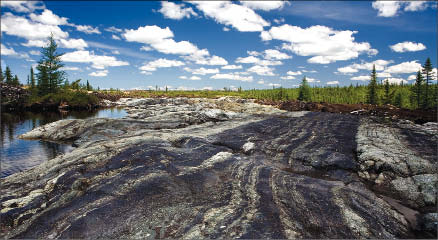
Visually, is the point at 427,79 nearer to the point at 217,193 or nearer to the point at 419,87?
the point at 419,87

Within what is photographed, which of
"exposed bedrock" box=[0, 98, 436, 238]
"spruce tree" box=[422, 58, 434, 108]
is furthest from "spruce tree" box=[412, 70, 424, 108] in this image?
"exposed bedrock" box=[0, 98, 436, 238]

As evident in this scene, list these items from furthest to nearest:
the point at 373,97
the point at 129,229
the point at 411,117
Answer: the point at 373,97
the point at 411,117
the point at 129,229

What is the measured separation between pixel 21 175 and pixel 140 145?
756cm

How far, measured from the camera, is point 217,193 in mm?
11117

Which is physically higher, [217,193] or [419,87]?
[419,87]

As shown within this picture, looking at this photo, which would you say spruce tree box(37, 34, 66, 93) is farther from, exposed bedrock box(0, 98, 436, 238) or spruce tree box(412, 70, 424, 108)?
spruce tree box(412, 70, 424, 108)

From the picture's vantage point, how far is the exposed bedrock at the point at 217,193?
347 inches

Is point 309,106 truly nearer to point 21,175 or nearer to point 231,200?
point 231,200

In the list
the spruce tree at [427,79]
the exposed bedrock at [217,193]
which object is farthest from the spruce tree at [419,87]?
the exposed bedrock at [217,193]

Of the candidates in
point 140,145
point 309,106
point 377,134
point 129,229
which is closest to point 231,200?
point 129,229

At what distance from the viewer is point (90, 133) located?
27922mm

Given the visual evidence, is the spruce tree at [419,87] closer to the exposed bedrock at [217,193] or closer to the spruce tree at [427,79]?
the spruce tree at [427,79]

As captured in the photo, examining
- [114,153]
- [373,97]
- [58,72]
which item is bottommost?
[114,153]

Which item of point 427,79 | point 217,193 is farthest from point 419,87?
point 217,193
